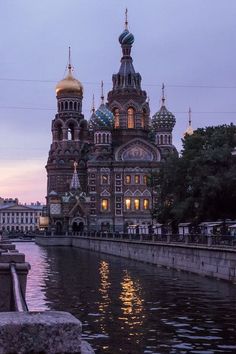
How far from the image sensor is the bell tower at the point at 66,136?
4603 inches

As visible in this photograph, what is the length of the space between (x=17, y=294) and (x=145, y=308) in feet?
41.5

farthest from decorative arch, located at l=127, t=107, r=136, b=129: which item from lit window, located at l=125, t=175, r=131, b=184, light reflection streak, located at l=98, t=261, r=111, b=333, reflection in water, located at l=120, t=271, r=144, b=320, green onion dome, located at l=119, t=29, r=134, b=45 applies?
reflection in water, located at l=120, t=271, r=144, b=320

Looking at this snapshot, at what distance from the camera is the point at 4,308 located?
1284 cm

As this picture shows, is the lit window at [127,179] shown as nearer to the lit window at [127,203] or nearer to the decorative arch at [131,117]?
the lit window at [127,203]

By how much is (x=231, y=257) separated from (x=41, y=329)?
1132 inches

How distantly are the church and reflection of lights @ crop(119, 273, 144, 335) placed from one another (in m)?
70.0

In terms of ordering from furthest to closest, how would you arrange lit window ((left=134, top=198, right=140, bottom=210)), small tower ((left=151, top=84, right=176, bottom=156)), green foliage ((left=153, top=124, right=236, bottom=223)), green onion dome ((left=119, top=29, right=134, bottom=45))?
green onion dome ((left=119, top=29, right=134, bottom=45)), small tower ((left=151, top=84, right=176, bottom=156)), lit window ((left=134, top=198, right=140, bottom=210)), green foliage ((left=153, top=124, right=236, bottom=223))

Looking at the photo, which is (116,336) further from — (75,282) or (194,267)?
(194,267)

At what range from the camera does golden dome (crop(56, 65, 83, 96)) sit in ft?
391

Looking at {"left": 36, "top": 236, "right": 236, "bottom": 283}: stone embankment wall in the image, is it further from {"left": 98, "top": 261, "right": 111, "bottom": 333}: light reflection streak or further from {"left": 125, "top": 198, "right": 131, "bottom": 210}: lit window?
{"left": 125, "top": 198, "right": 131, "bottom": 210}: lit window

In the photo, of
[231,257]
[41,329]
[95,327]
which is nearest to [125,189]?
[231,257]

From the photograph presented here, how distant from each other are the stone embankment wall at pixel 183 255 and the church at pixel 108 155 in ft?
109

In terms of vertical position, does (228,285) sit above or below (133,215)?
below

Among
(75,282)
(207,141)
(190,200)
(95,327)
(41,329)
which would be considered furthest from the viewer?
(207,141)
